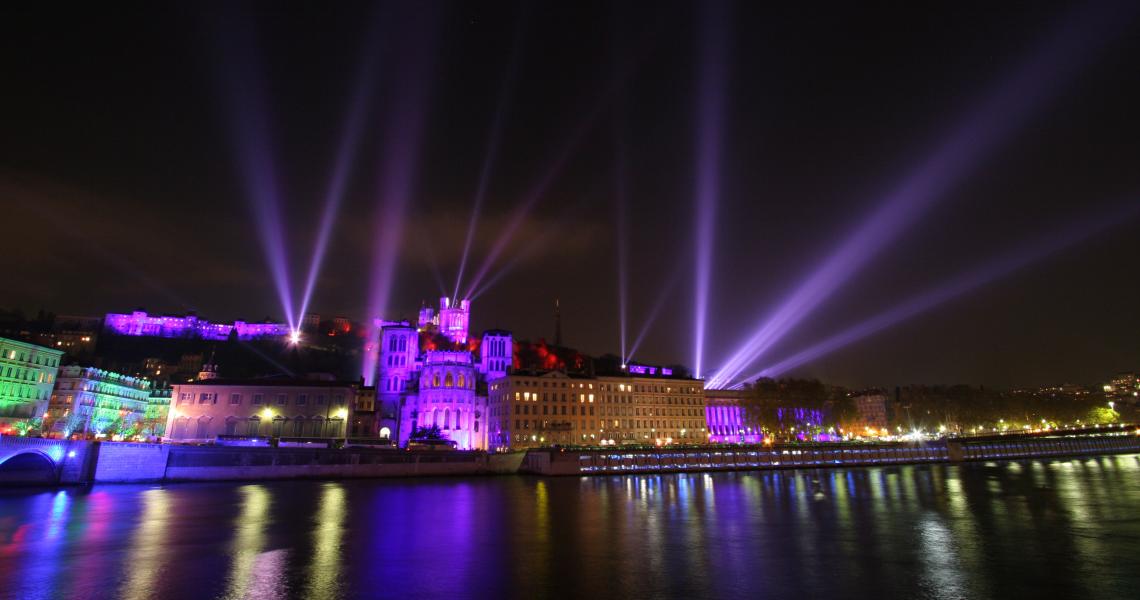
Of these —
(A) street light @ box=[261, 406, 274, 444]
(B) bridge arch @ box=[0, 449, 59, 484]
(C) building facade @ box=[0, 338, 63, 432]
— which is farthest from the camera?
(A) street light @ box=[261, 406, 274, 444]

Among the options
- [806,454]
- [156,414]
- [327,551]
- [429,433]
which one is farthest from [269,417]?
[806,454]

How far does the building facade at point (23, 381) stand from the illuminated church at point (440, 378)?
186 ft

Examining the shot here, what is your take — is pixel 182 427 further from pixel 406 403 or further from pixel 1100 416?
pixel 1100 416

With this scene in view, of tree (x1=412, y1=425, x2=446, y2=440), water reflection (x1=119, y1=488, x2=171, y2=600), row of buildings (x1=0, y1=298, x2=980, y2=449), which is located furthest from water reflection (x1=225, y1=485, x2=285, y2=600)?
tree (x1=412, y1=425, x2=446, y2=440)

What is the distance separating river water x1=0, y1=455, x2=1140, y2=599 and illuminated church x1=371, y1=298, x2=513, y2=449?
6237cm

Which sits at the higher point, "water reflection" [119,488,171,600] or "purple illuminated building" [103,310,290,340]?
"purple illuminated building" [103,310,290,340]

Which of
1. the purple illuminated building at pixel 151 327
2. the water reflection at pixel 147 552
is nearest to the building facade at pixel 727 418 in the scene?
the water reflection at pixel 147 552

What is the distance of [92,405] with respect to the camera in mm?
111188

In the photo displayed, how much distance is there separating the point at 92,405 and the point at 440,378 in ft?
234

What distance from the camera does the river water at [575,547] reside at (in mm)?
18000

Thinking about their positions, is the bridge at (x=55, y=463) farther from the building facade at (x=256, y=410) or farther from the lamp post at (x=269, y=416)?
the lamp post at (x=269, y=416)

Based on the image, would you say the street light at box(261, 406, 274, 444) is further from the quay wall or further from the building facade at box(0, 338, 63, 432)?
the quay wall

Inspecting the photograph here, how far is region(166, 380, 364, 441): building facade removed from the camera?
96.0 metres

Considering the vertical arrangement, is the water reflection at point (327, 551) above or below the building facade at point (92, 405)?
below
